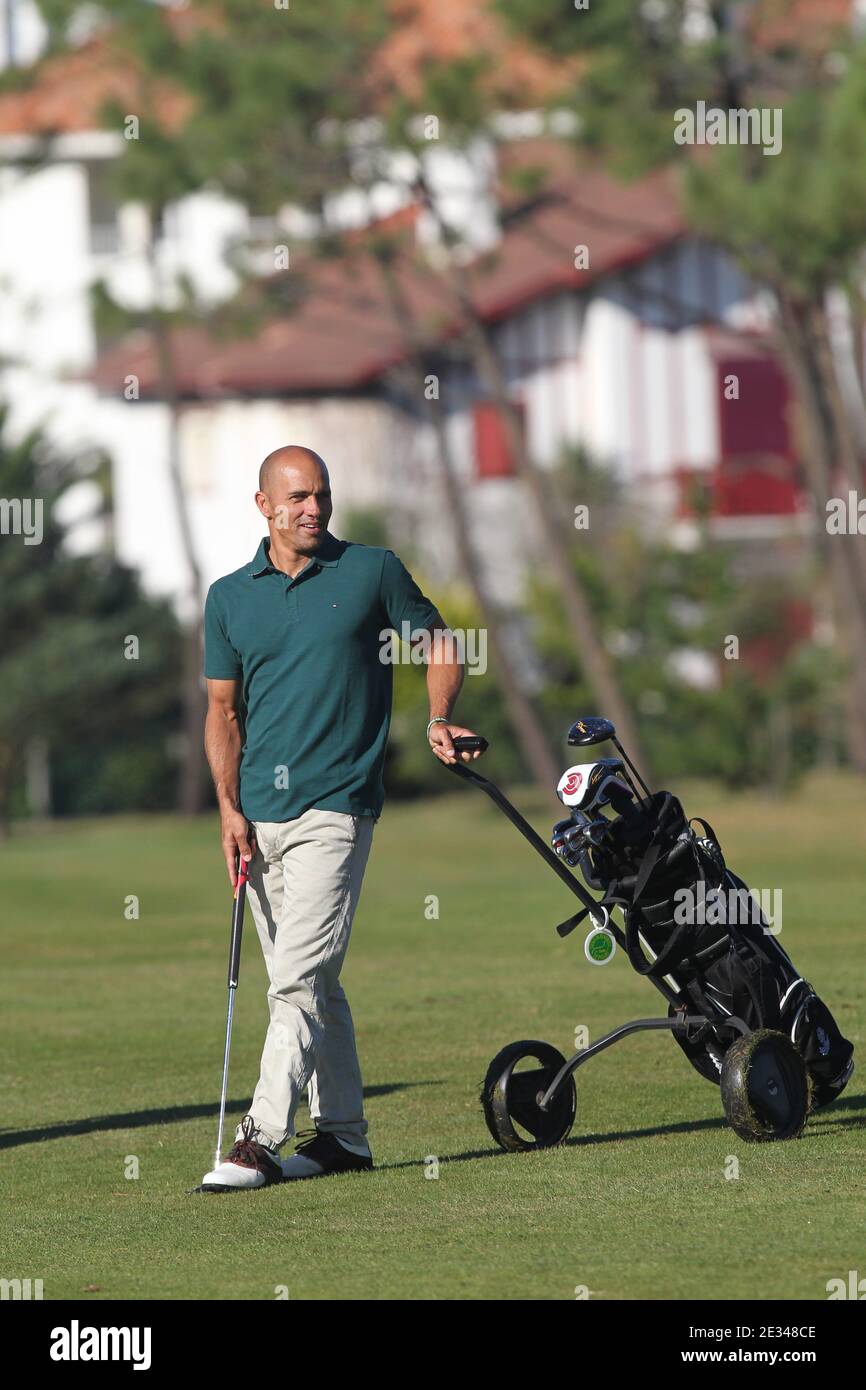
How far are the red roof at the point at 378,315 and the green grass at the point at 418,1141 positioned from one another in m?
27.0

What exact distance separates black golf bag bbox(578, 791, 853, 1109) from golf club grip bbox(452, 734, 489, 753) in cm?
62

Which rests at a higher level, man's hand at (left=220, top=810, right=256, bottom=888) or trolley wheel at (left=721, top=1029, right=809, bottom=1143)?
man's hand at (left=220, top=810, right=256, bottom=888)

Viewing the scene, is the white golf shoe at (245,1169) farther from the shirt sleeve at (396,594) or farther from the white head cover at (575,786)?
the shirt sleeve at (396,594)

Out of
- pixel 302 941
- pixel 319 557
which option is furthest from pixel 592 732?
pixel 302 941

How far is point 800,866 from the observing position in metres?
23.6

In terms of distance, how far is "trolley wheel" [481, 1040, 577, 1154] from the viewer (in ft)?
29.7

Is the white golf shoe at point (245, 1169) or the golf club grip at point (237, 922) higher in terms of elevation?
the golf club grip at point (237, 922)

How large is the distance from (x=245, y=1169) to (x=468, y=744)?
156 cm

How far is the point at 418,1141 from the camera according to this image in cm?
966

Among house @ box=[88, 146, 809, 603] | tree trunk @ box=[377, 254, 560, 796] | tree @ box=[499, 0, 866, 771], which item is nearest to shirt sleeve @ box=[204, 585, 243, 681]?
tree @ box=[499, 0, 866, 771]

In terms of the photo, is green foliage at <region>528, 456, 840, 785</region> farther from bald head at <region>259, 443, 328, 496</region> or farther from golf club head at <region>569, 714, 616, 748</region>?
bald head at <region>259, 443, 328, 496</region>

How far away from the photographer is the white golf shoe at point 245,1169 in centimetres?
867

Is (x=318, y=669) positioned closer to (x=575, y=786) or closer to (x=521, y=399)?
(x=575, y=786)

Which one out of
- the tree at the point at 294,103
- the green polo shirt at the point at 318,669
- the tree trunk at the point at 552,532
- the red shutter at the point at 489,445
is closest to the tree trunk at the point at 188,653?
the tree trunk at the point at 552,532
